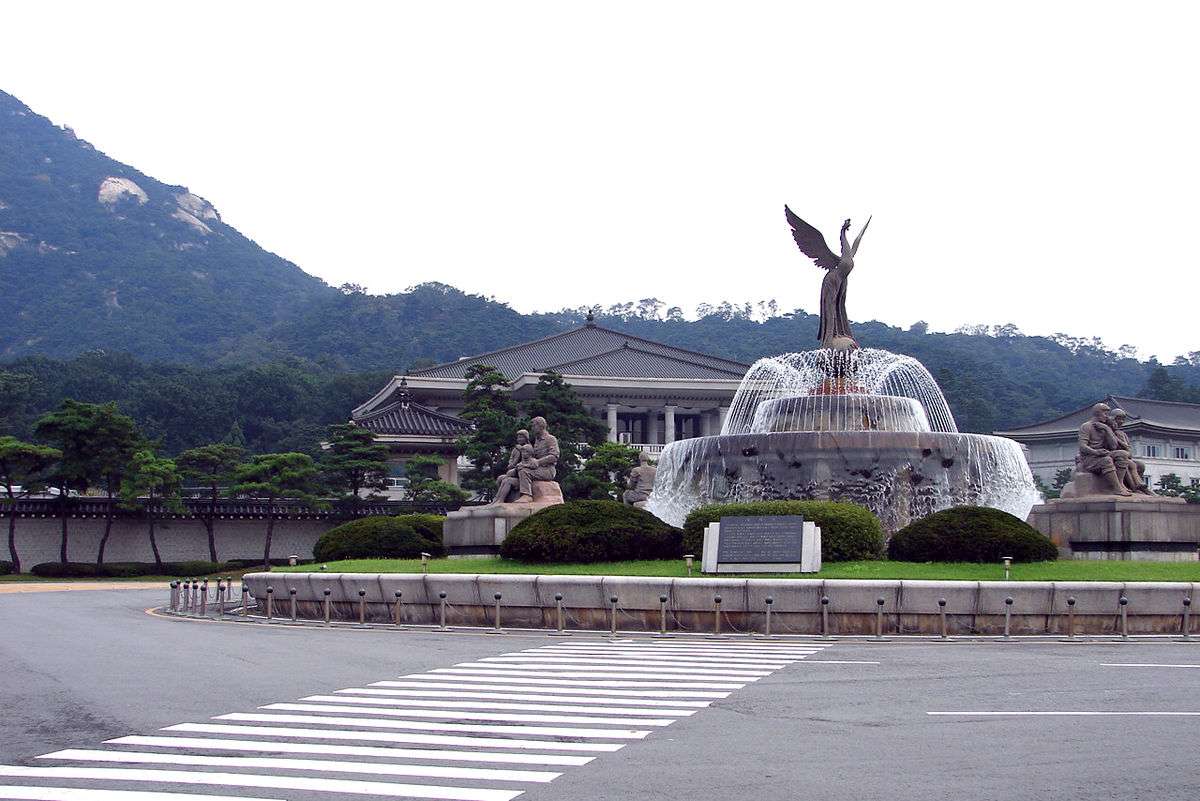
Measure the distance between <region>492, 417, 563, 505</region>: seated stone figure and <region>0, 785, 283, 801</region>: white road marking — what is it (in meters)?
19.0

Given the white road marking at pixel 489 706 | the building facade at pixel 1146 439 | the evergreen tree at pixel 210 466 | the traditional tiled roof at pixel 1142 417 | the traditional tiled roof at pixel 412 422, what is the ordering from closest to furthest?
1. the white road marking at pixel 489 706
2. the evergreen tree at pixel 210 466
3. the traditional tiled roof at pixel 412 422
4. the building facade at pixel 1146 439
5. the traditional tiled roof at pixel 1142 417

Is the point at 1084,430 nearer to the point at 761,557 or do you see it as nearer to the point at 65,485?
the point at 761,557

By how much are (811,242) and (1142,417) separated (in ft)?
168

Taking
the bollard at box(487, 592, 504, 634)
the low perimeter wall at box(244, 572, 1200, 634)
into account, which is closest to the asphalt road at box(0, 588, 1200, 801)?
the low perimeter wall at box(244, 572, 1200, 634)

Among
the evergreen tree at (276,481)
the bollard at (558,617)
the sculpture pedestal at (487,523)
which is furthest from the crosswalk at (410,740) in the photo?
the evergreen tree at (276,481)

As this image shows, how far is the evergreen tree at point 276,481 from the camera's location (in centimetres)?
4897

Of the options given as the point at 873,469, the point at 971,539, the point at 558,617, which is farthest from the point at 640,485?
the point at 558,617

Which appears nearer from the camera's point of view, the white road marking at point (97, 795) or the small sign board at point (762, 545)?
the white road marking at point (97, 795)

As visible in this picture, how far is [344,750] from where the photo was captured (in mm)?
9203

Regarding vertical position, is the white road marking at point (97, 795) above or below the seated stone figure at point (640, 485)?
below

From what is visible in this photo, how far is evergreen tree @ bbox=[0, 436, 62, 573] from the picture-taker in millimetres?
46906

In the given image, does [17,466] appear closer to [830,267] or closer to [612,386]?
[612,386]

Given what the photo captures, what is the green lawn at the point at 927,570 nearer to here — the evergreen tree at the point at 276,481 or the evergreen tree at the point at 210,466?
the evergreen tree at the point at 276,481

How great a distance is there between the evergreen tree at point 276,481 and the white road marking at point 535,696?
3727 cm
